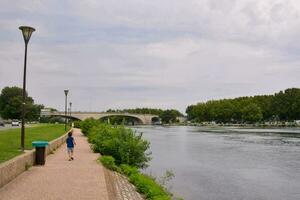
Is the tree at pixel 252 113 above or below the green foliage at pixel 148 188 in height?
above

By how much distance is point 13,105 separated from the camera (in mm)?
133250

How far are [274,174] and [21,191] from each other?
20078 mm

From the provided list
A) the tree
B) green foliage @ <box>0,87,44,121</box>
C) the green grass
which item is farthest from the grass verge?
the tree

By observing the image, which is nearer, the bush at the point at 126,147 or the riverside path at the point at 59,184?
the riverside path at the point at 59,184

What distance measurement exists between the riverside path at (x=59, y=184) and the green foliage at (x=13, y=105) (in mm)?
115518

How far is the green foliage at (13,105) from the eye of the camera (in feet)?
437

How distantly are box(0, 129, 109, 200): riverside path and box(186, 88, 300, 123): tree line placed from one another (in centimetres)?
13141

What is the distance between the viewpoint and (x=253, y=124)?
169 m

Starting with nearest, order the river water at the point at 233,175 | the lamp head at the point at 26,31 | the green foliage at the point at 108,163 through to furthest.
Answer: the lamp head at the point at 26,31 < the green foliage at the point at 108,163 < the river water at the point at 233,175

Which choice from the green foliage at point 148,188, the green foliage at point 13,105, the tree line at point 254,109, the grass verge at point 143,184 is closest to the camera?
the green foliage at point 148,188

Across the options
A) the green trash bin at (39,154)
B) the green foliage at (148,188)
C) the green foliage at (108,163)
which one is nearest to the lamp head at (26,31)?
the green trash bin at (39,154)

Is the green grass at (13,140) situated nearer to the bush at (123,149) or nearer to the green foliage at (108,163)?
the green foliage at (108,163)

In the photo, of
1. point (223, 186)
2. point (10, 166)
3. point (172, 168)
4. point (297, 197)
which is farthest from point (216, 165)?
point (10, 166)

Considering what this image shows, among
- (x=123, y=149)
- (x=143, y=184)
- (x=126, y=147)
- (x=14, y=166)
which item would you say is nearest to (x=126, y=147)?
(x=126, y=147)
